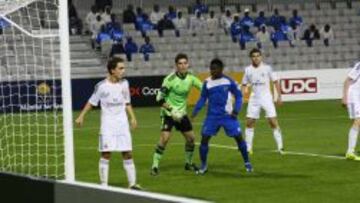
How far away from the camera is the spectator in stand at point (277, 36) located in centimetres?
4303

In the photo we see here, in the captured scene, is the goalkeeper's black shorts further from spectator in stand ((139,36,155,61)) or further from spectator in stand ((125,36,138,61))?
spectator in stand ((139,36,155,61))

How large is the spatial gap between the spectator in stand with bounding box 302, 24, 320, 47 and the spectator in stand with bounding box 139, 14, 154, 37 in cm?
730

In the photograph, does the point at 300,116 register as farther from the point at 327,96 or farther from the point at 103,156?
the point at 103,156

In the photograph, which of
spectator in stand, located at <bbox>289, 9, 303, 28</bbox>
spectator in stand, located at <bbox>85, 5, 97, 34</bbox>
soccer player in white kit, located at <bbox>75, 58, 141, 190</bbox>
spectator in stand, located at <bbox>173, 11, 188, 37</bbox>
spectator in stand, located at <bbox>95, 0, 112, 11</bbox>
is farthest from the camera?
A: spectator in stand, located at <bbox>289, 9, 303, 28</bbox>

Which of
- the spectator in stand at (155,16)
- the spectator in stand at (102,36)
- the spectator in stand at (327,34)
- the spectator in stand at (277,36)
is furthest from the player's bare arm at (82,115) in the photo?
the spectator in stand at (327,34)

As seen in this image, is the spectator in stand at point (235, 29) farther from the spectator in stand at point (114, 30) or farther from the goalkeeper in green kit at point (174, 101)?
the goalkeeper in green kit at point (174, 101)

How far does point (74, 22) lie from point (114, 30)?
73.3 inches

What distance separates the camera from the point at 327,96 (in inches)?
1484

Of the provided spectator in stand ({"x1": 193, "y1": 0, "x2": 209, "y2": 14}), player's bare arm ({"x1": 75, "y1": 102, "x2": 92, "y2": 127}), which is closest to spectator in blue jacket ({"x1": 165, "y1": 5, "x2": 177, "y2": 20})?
spectator in stand ({"x1": 193, "y1": 0, "x2": 209, "y2": 14})

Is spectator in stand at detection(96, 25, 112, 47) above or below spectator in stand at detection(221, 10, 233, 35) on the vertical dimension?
below

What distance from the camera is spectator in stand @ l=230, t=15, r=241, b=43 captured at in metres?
42.1

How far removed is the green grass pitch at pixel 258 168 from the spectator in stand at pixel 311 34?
664 inches

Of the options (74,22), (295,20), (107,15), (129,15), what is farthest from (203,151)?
(295,20)

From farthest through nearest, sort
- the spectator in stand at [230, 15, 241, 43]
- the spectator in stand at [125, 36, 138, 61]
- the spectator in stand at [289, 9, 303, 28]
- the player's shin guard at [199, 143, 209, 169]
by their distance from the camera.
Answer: the spectator in stand at [289, 9, 303, 28], the spectator in stand at [230, 15, 241, 43], the spectator in stand at [125, 36, 138, 61], the player's shin guard at [199, 143, 209, 169]
